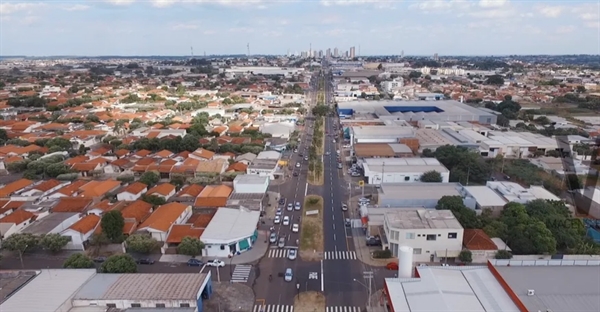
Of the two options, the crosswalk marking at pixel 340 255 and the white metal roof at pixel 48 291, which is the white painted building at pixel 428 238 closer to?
the crosswalk marking at pixel 340 255

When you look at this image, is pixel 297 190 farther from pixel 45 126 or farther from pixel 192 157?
pixel 45 126

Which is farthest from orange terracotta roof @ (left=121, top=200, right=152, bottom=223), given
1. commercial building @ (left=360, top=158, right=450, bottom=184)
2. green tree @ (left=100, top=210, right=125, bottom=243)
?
commercial building @ (left=360, top=158, right=450, bottom=184)

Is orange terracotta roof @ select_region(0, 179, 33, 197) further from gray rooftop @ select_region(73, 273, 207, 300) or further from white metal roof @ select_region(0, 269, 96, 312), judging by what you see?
gray rooftop @ select_region(73, 273, 207, 300)

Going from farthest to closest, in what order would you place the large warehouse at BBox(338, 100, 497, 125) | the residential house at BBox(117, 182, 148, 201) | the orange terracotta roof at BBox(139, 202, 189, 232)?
1. the large warehouse at BBox(338, 100, 497, 125)
2. the residential house at BBox(117, 182, 148, 201)
3. the orange terracotta roof at BBox(139, 202, 189, 232)

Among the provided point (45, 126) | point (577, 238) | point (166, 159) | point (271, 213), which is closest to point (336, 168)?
point (271, 213)

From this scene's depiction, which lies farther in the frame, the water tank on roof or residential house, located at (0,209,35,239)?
residential house, located at (0,209,35,239)

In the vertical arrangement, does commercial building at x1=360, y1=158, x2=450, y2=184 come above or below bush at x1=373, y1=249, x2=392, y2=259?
above

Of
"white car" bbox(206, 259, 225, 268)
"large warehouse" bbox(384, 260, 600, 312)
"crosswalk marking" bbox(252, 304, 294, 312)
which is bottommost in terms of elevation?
"crosswalk marking" bbox(252, 304, 294, 312)
